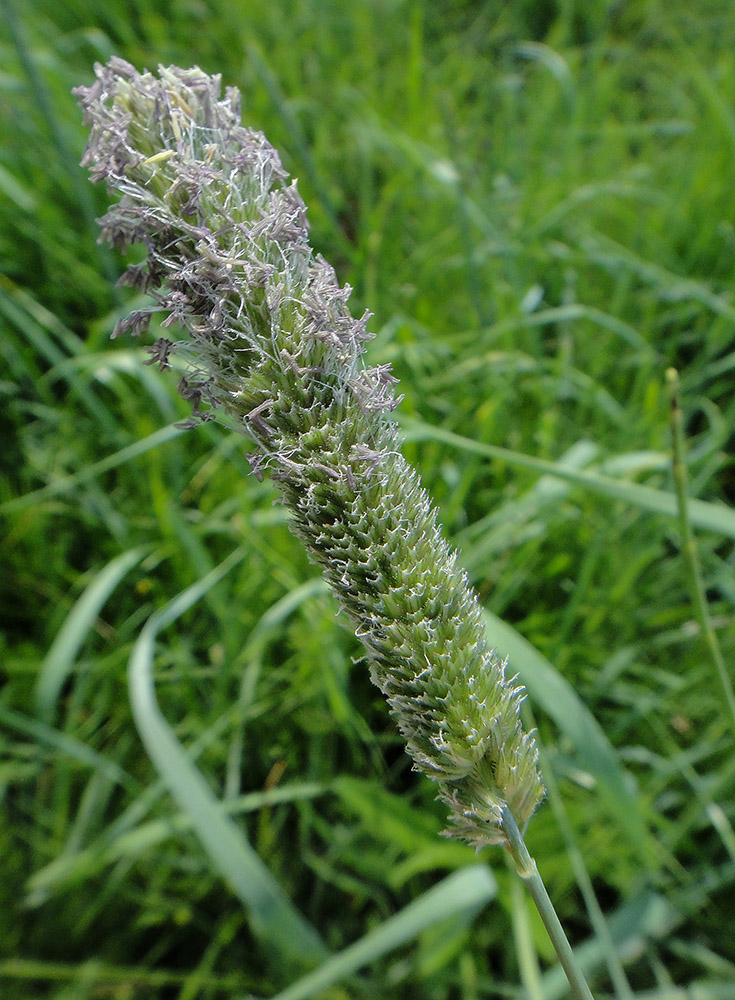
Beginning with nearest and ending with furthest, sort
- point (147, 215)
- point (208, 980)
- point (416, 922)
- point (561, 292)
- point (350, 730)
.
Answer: point (147, 215) → point (416, 922) → point (208, 980) → point (350, 730) → point (561, 292)

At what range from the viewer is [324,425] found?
0.92m

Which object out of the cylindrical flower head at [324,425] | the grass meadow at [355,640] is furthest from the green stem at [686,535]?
the cylindrical flower head at [324,425]

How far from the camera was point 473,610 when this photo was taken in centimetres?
96

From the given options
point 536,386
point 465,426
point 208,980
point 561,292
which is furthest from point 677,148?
point 208,980

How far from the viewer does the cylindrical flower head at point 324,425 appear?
2.94 ft

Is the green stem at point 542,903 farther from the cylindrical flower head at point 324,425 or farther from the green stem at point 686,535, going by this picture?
the green stem at point 686,535

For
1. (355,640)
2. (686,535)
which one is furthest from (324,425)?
(355,640)

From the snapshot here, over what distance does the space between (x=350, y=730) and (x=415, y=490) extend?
1.27 m

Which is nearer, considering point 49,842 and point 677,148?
point 49,842

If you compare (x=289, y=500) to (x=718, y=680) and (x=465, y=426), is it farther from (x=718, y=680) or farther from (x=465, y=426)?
(x=465, y=426)

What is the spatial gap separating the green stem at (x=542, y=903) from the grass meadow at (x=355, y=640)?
446 mm

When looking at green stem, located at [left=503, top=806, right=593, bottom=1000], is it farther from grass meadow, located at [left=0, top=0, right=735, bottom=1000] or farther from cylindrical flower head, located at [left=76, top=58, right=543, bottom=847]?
grass meadow, located at [left=0, top=0, right=735, bottom=1000]

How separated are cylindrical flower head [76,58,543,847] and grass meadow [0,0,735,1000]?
430 mm

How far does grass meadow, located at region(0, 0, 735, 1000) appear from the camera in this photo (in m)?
1.87
